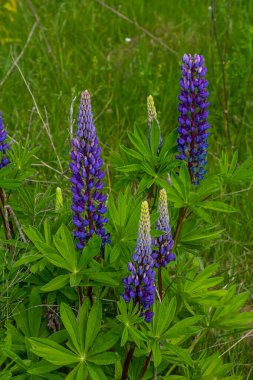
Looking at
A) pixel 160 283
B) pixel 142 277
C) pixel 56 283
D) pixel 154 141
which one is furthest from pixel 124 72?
pixel 142 277

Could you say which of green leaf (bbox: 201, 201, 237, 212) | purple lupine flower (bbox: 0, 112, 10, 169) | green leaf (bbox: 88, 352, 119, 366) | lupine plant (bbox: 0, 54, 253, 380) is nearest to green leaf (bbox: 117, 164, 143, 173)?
lupine plant (bbox: 0, 54, 253, 380)

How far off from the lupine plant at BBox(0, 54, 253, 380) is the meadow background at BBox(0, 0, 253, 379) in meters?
0.83

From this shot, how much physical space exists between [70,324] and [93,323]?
0.07 m

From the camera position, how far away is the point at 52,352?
197 centimetres

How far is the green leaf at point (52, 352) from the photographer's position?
76.4 inches

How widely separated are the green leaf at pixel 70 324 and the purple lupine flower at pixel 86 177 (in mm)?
196

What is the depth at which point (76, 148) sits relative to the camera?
6.45ft

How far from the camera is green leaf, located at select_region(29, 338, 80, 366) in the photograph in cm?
194

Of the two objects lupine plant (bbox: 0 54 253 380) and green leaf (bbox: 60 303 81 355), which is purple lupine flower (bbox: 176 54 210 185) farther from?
green leaf (bbox: 60 303 81 355)

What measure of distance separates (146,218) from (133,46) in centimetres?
314

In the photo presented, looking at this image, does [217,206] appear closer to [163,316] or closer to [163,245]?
[163,245]

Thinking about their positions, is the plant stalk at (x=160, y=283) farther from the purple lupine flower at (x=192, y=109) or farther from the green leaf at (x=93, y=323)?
the purple lupine flower at (x=192, y=109)

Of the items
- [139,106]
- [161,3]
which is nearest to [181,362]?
[139,106]

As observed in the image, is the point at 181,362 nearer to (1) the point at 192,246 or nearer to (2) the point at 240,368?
(1) the point at 192,246
